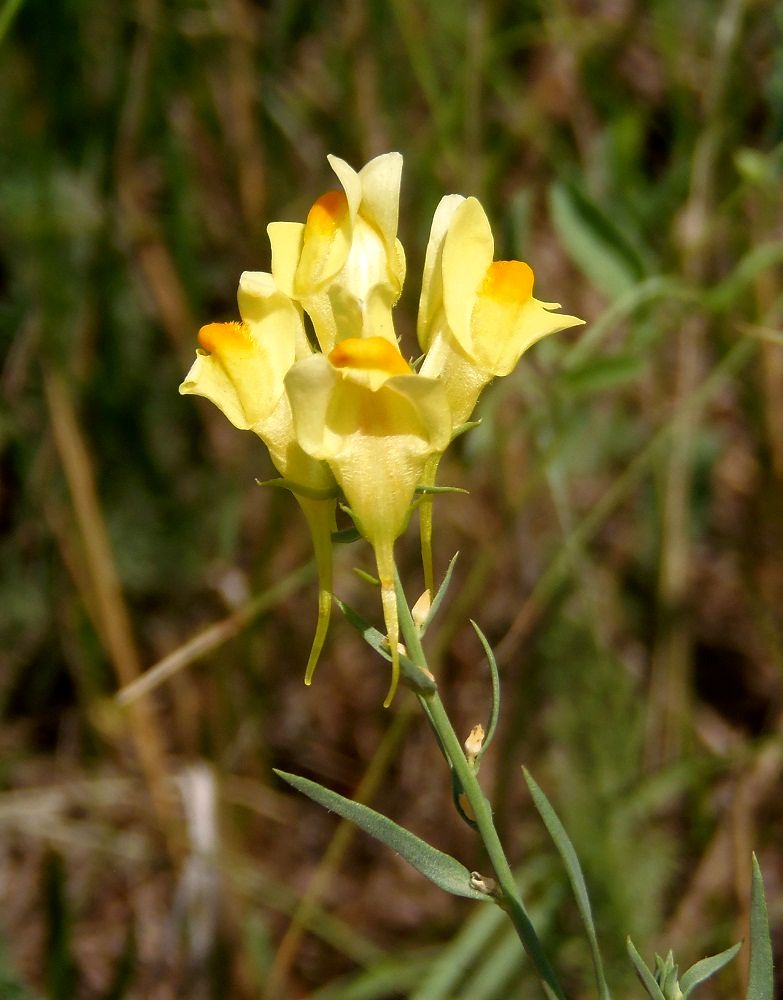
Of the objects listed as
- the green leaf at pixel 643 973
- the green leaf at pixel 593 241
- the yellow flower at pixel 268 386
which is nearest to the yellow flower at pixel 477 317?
the yellow flower at pixel 268 386

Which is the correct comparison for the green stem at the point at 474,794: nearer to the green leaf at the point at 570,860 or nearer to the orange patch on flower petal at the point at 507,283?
the green leaf at the point at 570,860

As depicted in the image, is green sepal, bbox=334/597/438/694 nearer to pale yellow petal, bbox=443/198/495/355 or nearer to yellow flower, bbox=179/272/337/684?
yellow flower, bbox=179/272/337/684

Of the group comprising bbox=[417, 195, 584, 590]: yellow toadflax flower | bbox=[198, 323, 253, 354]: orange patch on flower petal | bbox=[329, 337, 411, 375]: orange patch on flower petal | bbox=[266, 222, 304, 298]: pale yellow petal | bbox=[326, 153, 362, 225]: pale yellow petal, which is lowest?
bbox=[417, 195, 584, 590]: yellow toadflax flower

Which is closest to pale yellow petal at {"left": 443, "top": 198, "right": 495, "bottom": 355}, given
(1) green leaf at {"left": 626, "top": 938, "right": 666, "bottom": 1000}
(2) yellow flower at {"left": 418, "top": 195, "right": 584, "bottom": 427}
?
(2) yellow flower at {"left": 418, "top": 195, "right": 584, "bottom": 427}

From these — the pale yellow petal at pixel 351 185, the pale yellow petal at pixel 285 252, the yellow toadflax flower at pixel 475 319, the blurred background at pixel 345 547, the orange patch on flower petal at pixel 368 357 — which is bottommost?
the blurred background at pixel 345 547

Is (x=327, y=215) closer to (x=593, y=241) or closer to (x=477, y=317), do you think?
(x=477, y=317)

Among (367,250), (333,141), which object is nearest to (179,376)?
(333,141)
